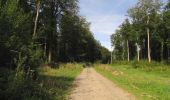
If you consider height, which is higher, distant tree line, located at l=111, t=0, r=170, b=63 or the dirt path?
distant tree line, located at l=111, t=0, r=170, b=63

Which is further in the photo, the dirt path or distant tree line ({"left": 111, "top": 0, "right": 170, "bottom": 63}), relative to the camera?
distant tree line ({"left": 111, "top": 0, "right": 170, "bottom": 63})

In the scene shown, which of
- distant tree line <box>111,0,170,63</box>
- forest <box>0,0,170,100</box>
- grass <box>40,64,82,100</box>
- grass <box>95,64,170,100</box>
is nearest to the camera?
forest <box>0,0,170,100</box>

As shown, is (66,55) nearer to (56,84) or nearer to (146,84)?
(146,84)

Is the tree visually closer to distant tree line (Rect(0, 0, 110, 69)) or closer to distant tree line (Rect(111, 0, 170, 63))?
distant tree line (Rect(111, 0, 170, 63))

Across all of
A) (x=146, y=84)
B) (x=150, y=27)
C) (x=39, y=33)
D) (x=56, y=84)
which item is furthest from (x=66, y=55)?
(x=39, y=33)

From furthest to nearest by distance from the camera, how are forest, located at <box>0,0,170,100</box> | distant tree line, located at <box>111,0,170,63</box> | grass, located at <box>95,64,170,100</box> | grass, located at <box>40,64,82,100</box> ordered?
distant tree line, located at <box>111,0,170,63</box> < grass, located at <box>95,64,170,100</box> < grass, located at <box>40,64,82,100</box> < forest, located at <box>0,0,170,100</box>

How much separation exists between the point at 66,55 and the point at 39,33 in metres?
73.6

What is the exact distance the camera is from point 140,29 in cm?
8869

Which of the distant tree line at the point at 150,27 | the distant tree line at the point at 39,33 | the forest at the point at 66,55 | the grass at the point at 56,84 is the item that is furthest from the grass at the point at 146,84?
the distant tree line at the point at 150,27

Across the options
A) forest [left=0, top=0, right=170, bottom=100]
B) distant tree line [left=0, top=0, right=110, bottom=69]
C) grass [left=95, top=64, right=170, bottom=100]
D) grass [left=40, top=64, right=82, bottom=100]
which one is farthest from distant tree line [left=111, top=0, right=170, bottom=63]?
grass [left=40, top=64, right=82, bottom=100]

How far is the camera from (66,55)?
9306 cm

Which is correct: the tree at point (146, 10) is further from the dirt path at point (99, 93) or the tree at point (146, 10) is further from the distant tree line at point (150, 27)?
the dirt path at point (99, 93)

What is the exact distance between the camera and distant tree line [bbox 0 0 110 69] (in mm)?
15367

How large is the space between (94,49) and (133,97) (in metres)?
112
